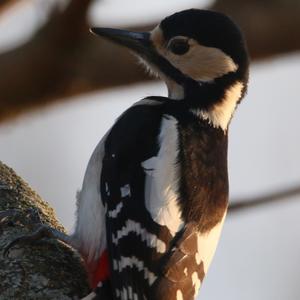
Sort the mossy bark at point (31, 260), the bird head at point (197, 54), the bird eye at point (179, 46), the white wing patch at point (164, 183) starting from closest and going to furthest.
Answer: the mossy bark at point (31, 260) → the white wing patch at point (164, 183) → the bird head at point (197, 54) → the bird eye at point (179, 46)

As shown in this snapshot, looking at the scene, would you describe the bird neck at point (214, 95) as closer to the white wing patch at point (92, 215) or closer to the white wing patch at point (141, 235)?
the white wing patch at point (92, 215)

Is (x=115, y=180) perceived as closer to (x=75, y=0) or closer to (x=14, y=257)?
(x=14, y=257)

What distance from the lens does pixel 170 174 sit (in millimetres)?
4082

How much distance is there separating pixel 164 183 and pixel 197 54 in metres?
0.81

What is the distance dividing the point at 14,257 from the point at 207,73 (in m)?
1.33

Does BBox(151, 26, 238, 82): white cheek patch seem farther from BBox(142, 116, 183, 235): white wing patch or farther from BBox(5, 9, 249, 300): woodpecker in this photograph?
BBox(142, 116, 183, 235): white wing patch

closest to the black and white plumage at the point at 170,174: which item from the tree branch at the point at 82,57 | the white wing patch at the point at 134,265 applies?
the white wing patch at the point at 134,265

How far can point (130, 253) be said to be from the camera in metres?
3.89

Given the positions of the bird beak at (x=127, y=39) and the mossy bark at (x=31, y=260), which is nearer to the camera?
the mossy bark at (x=31, y=260)

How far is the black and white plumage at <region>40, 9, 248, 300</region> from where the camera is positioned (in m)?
3.88

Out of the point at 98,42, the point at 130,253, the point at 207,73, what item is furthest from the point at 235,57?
the point at 98,42

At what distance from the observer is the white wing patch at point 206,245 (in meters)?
4.02

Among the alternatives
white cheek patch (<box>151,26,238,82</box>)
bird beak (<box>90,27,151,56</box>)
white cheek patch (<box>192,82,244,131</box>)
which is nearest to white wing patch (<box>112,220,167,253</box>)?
white cheek patch (<box>192,82,244,131</box>)

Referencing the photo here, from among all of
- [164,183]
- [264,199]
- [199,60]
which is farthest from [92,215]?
[264,199]
